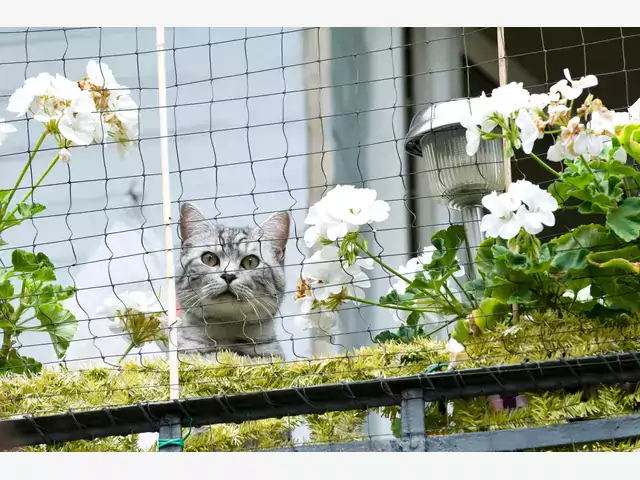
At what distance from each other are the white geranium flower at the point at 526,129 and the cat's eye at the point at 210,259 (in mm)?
1048

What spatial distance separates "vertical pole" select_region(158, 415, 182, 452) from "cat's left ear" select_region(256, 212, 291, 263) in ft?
3.09

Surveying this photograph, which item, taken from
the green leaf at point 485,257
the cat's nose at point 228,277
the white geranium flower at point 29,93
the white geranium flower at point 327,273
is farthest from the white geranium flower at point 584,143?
the cat's nose at point 228,277

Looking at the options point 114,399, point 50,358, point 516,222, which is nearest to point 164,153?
point 114,399

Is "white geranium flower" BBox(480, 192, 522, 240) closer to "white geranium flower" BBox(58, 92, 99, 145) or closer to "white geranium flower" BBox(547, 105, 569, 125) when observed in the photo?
"white geranium flower" BBox(547, 105, 569, 125)

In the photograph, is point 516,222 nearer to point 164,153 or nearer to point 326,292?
point 326,292

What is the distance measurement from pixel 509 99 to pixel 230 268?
102 centimetres

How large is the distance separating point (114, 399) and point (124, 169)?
57.2 inches

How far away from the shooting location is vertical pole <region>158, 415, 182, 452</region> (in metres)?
1.59

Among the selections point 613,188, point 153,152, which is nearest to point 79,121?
point 613,188

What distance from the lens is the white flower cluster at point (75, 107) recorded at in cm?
178

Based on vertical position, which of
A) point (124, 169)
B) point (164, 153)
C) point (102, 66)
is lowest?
point (164, 153)

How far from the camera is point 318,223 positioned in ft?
5.55

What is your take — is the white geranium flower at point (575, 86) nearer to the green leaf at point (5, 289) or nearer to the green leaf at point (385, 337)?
the green leaf at point (385, 337)

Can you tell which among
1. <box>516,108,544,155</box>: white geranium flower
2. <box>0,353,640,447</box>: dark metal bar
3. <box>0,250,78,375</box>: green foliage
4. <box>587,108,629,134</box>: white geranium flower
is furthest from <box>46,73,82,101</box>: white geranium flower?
<box>587,108,629,134</box>: white geranium flower
